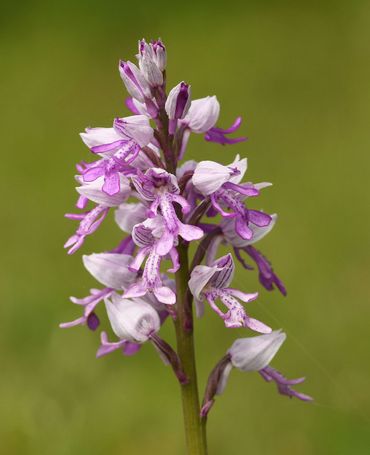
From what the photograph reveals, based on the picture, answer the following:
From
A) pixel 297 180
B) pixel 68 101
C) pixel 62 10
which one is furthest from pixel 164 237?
pixel 62 10

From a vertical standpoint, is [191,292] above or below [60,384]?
above

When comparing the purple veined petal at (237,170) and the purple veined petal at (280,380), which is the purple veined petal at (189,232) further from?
the purple veined petal at (280,380)

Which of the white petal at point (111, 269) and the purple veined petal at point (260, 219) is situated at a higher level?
the purple veined petal at point (260, 219)

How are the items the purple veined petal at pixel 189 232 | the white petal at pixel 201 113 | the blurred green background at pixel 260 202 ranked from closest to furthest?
the purple veined petal at pixel 189 232 → the white petal at pixel 201 113 → the blurred green background at pixel 260 202

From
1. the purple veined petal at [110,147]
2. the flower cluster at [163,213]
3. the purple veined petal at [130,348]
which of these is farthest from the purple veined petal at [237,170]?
the purple veined petal at [130,348]

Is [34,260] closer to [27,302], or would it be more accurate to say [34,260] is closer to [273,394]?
[27,302]
